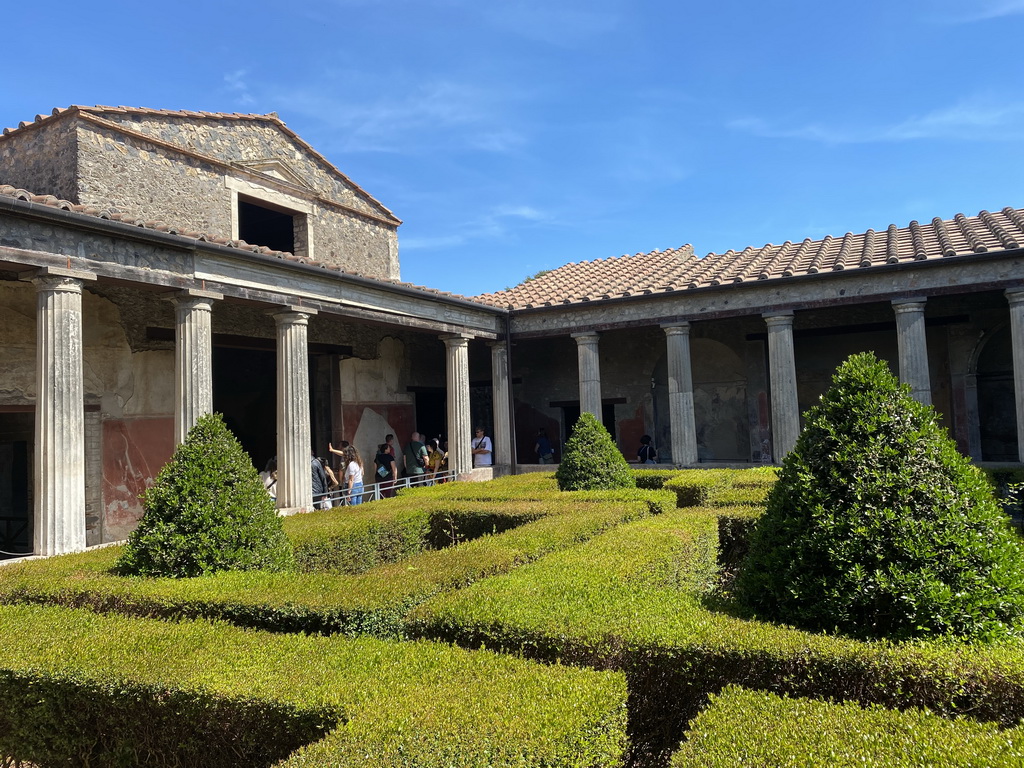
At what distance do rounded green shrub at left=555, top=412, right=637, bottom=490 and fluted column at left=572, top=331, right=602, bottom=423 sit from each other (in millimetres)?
5162

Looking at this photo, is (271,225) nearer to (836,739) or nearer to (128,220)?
(128,220)

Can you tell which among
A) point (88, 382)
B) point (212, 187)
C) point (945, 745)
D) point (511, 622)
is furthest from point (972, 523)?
point (212, 187)

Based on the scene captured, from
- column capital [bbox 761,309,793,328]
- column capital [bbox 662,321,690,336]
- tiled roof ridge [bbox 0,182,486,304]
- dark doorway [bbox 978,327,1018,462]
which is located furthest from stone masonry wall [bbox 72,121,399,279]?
dark doorway [bbox 978,327,1018,462]

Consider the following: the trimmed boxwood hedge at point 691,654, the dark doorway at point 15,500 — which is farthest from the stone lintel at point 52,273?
the trimmed boxwood hedge at point 691,654

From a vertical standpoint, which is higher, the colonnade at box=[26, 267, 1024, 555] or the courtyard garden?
the colonnade at box=[26, 267, 1024, 555]

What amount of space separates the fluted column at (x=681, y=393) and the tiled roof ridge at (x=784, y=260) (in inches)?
36.3

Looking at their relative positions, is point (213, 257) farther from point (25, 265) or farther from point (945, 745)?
point (945, 745)

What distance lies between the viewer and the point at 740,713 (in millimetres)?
2559

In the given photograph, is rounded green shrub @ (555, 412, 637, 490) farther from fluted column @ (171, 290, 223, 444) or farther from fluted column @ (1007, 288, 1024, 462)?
fluted column @ (1007, 288, 1024, 462)

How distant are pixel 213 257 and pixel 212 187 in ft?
11.5

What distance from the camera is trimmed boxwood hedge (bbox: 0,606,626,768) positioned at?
92.8 inches

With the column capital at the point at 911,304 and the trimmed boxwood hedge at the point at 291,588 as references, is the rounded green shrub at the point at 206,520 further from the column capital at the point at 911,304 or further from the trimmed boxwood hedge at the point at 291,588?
the column capital at the point at 911,304

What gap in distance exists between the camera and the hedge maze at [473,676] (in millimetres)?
2359

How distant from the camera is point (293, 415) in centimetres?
991
